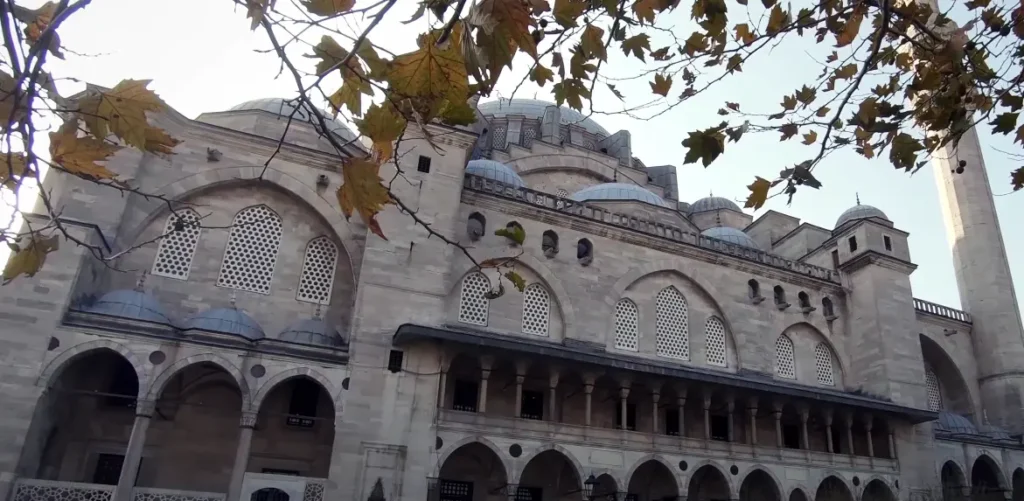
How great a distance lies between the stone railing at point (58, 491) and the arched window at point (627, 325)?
37.7ft

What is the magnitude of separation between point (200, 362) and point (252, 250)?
3.46 metres

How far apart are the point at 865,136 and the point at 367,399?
10803mm

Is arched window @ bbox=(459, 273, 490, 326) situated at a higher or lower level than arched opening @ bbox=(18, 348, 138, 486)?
higher

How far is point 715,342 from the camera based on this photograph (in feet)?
60.2

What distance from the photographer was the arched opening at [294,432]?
13.3 m

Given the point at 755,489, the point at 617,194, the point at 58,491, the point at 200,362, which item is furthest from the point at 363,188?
the point at 617,194

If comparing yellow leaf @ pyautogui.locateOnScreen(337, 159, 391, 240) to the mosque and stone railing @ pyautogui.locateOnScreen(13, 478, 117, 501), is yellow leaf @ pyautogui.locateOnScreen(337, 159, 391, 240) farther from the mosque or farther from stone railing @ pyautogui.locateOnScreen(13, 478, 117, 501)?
stone railing @ pyautogui.locateOnScreen(13, 478, 117, 501)

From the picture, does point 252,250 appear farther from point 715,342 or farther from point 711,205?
point 711,205

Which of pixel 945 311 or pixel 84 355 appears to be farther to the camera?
pixel 945 311

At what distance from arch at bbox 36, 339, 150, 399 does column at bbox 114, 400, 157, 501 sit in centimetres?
25

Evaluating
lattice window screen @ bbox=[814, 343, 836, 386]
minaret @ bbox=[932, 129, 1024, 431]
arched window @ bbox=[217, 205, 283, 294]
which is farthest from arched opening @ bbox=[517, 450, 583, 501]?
minaret @ bbox=[932, 129, 1024, 431]

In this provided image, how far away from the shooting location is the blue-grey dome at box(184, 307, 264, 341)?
1259cm

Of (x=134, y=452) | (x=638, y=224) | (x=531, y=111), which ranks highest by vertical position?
(x=531, y=111)

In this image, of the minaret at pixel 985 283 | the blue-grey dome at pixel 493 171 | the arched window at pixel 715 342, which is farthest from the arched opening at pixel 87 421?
the minaret at pixel 985 283
